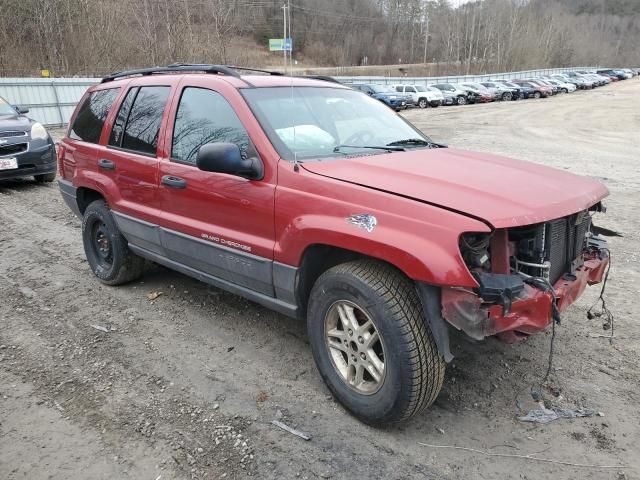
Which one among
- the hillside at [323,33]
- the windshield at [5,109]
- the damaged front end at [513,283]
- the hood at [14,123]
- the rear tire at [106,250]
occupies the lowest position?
the rear tire at [106,250]

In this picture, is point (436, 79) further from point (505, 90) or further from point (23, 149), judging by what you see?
point (23, 149)

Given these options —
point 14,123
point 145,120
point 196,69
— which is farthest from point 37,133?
point 196,69

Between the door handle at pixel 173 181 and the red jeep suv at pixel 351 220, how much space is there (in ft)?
0.10

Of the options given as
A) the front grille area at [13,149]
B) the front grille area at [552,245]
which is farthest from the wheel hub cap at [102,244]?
the front grille area at [13,149]

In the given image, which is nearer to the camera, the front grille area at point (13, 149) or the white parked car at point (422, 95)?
the front grille area at point (13, 149)

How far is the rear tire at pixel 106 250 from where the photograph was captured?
15.3 ft

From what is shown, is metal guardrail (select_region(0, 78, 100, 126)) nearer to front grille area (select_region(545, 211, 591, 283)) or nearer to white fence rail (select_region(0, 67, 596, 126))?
white fence rail (select_region(0, 67, 596, 126))

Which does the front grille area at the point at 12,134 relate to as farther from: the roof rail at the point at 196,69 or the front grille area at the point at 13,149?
the roof rail at the point at 196,69

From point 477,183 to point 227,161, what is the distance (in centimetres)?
142

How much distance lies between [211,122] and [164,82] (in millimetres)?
782

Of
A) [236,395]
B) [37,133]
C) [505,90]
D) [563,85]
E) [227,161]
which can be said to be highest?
[227,161]

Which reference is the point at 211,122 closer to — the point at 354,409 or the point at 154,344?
the point at 154,344

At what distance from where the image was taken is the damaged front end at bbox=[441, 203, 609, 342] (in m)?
2.40

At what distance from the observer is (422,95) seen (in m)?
33.2
